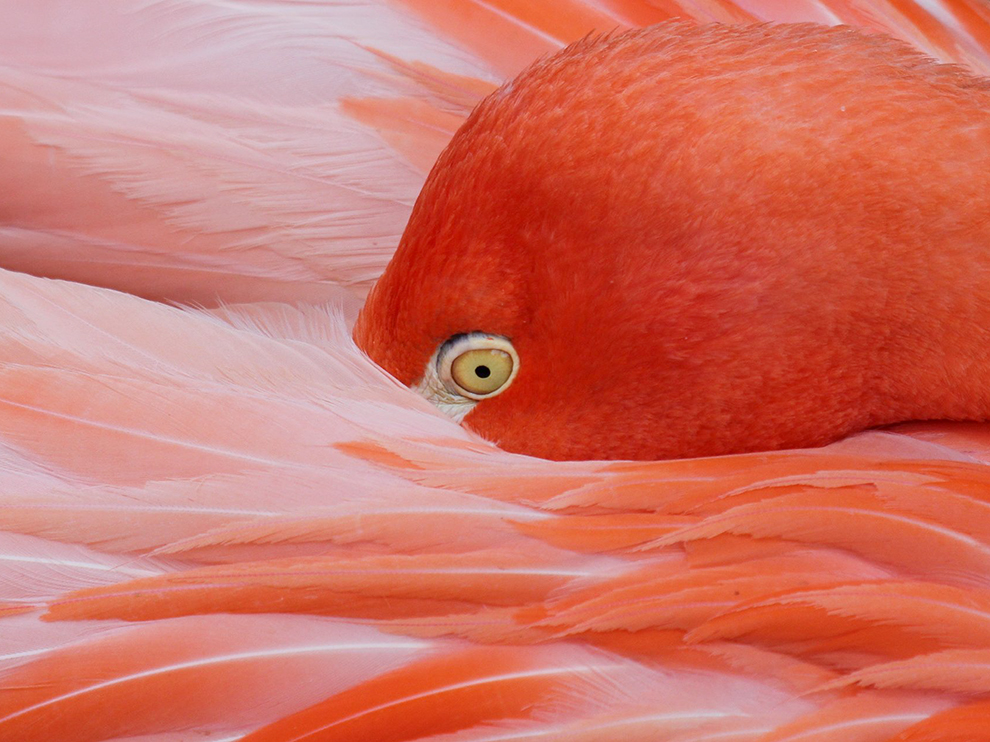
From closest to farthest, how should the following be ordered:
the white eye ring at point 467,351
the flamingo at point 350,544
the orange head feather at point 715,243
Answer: the flamingo at point 350,544 → the orange head feather at point 715,243 → the white eye ring at point 467,351

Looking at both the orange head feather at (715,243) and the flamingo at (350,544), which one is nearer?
the flamingo at (350,544)

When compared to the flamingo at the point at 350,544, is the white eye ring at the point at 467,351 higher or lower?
higher

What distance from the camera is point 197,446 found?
4.39 ft

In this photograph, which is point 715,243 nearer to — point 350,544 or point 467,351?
point 467,351

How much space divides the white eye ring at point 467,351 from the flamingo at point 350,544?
74mm

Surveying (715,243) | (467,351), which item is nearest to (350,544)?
(467,351)

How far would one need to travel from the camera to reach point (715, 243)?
1459 millimetres

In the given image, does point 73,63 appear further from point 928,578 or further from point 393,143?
point 928,578

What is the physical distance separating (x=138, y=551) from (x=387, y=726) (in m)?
0.33

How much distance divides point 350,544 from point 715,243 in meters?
0.59

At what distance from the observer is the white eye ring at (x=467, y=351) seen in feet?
5.19

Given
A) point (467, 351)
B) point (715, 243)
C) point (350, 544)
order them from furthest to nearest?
point (467, 351)
point (715, 243)
point (350, 544)

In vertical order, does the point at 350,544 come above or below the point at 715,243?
below

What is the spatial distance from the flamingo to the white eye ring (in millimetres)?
74
